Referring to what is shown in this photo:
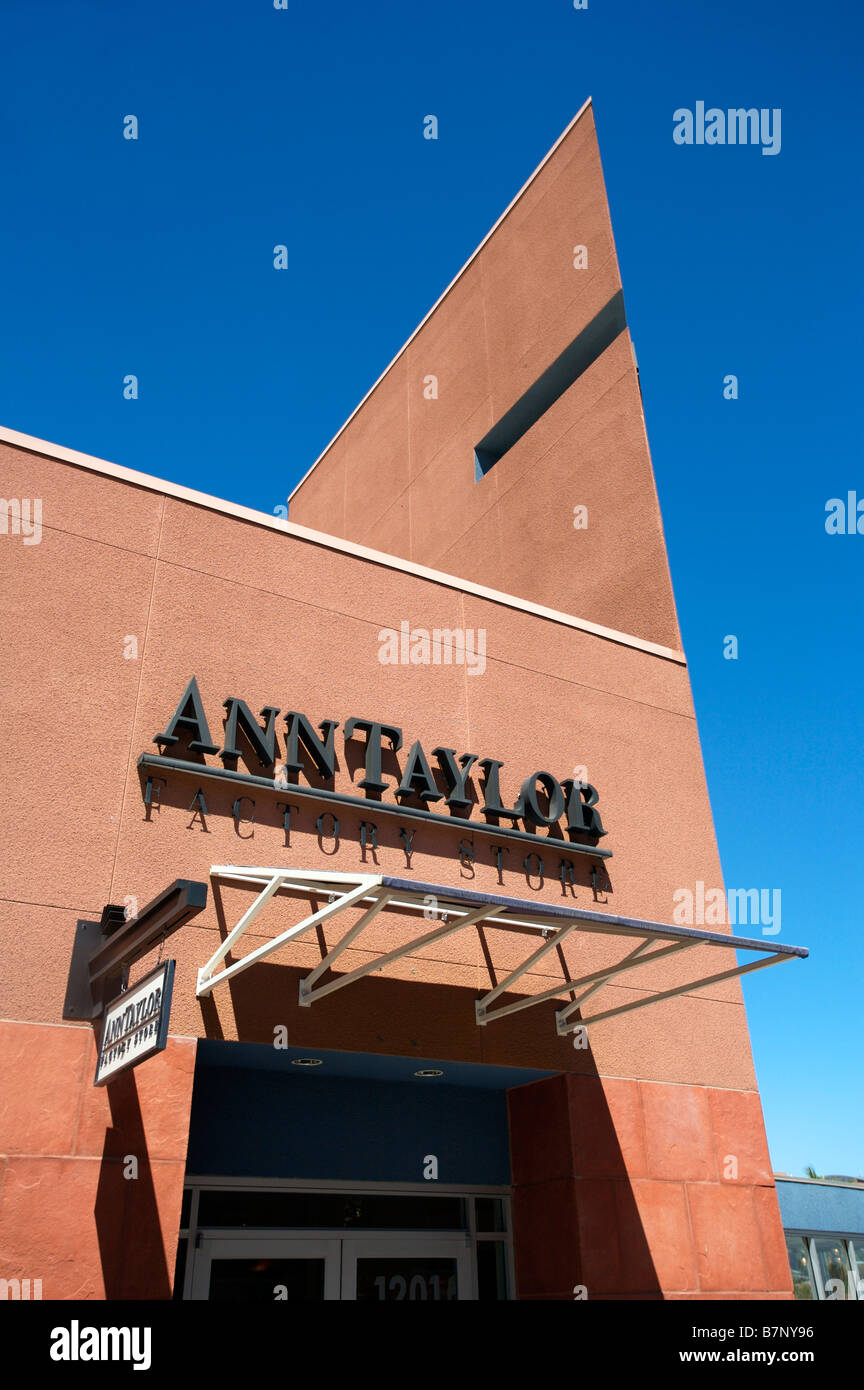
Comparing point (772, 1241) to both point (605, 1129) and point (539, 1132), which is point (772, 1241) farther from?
point (539, 1132)

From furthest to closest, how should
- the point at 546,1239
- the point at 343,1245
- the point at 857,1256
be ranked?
the point at 857,1256, the point at 546,1239, the point at 343,1245

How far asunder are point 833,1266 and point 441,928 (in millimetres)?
17493

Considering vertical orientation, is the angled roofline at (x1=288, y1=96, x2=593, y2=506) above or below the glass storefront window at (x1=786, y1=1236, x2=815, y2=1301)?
above

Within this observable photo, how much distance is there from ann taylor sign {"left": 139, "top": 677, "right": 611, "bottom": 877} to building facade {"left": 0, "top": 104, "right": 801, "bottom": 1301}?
3cm

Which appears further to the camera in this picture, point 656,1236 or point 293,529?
point 293,529

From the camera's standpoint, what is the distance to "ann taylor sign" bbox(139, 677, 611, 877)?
7.95 m

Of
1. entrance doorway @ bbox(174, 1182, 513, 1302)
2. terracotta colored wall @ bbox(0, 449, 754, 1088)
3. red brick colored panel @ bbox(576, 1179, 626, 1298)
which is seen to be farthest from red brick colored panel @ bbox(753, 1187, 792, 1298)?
entrance doorway @ bbox(174, 1182, 513, 1302)

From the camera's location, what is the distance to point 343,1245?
838 cm

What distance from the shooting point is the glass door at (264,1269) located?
7777 millimetres

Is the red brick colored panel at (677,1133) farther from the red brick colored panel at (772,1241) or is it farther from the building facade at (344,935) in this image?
the red brick colored panel at (772,1241)

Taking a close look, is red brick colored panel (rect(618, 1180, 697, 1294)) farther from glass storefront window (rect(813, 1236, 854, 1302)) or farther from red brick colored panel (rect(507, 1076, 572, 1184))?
glass storefront window (rect(813, 1236, 854, 1302))

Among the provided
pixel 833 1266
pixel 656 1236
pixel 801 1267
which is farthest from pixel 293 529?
pixel 833 1266

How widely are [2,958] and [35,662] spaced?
217cm
